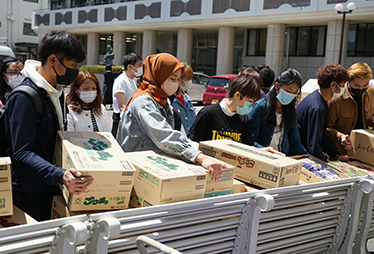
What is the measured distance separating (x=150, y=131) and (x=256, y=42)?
2546 centimetres

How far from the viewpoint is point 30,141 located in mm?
1983

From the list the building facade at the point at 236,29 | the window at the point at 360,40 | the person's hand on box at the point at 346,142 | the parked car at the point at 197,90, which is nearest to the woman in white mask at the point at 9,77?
the person's hand on box at the point at 346,142

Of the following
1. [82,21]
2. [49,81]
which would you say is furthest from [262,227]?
[82,21]

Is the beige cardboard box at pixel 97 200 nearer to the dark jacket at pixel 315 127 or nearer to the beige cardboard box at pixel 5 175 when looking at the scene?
the beige cardboard box at pixel 5 175

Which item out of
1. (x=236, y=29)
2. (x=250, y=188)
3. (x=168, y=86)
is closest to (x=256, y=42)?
(x=236, y=29)

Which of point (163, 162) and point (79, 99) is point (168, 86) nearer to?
point (163, 162)

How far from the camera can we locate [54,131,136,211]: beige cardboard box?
184cm

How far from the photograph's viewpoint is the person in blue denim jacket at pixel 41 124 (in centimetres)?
195

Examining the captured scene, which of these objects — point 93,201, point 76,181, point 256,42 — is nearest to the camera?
point 76,181

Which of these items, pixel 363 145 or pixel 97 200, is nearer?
pixel 97 200

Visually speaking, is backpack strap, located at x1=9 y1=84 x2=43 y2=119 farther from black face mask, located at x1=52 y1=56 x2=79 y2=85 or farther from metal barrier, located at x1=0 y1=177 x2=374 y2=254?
metal barrier, located at x1=0 y1=177 x2=374 y2=254

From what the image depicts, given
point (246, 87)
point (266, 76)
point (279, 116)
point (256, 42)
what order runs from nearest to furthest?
point (246, 87), point (279, 116), point (266, 76), point (256, 42)

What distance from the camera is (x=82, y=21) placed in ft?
109

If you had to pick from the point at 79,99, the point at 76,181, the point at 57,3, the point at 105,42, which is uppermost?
the point at 57,3
